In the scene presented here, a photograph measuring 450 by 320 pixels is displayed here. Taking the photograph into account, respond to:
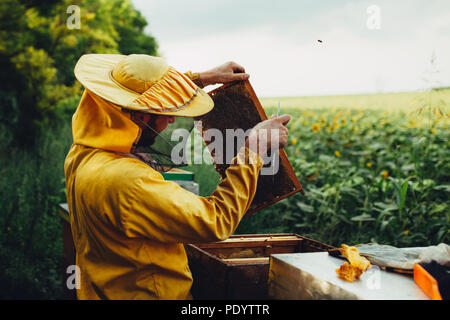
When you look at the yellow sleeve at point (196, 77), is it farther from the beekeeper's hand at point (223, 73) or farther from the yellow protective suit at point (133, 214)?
the yellow protective suit at point (133, 214)

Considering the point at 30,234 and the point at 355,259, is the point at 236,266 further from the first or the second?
the point at 30,234

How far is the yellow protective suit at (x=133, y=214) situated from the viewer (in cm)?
161

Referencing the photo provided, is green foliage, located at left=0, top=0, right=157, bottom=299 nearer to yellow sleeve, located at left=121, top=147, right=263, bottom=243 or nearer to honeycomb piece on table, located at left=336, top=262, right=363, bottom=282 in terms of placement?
yellow sleeve, located at left=121, top=147, right=263, bottom=243

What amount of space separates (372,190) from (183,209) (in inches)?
119

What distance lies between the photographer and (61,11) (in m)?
6.89

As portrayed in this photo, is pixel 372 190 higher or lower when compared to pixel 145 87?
lower

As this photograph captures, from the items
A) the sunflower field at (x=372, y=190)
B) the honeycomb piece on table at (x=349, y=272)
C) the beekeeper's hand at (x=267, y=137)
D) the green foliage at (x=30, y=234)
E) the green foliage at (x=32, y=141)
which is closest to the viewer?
the honeycomb piece on table at (x=349, y=272)

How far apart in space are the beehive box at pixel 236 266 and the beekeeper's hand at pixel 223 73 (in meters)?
1.02

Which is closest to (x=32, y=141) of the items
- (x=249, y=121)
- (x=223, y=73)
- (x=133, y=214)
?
(x=223, y=73)

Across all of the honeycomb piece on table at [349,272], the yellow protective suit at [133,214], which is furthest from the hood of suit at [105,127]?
the honeycomb piece on table at [349,272]

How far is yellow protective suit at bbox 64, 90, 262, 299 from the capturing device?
1.61m

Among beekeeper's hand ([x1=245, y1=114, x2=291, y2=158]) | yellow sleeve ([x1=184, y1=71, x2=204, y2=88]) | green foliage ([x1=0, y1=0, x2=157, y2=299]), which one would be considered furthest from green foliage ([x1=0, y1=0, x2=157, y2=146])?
beekeeper's hand ([x1=245, y1=114, x2=291, y2=158])

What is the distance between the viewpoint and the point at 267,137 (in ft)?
6.22

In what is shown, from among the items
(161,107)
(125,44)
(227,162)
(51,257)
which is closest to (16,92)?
(51,257)
